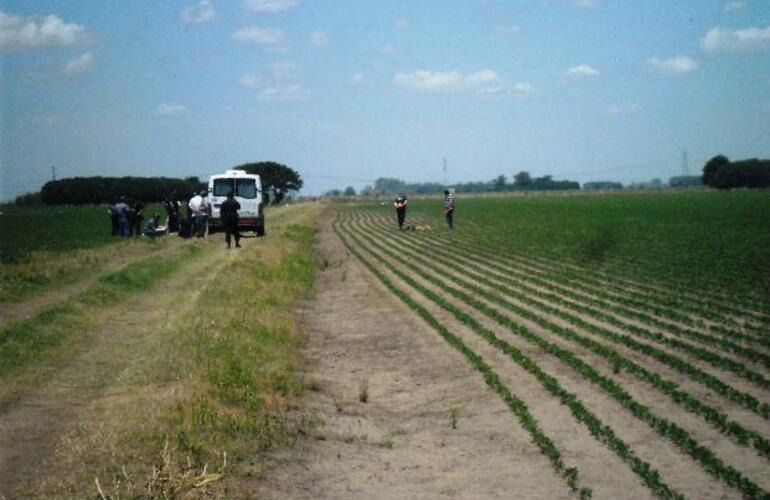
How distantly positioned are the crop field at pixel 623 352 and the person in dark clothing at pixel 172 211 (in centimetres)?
1038

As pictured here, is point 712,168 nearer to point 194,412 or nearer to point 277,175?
point 277,175

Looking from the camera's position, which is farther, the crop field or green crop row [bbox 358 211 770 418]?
green crop row [bbox 358 211 770 418]

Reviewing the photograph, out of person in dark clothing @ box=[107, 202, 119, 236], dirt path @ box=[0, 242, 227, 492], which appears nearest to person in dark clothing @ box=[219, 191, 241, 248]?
person in dark clothing @ box=[107, 202, 119, 236]

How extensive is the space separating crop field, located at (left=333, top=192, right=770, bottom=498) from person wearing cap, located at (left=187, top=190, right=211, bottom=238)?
8.91 meters

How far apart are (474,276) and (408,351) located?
8.86m

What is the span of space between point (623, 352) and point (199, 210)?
2256cm

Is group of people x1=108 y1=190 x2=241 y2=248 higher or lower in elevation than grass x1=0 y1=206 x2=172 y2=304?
higher

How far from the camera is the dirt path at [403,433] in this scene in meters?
6.77

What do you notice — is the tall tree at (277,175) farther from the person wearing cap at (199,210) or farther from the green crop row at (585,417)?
the green crop row at (585,417)

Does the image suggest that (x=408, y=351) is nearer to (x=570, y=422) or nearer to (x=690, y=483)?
(x=570, y=422)

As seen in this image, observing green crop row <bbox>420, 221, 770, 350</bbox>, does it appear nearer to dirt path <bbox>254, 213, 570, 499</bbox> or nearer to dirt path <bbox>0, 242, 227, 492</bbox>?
dirt path <bbox>254, 213, 570, 499</bbox>

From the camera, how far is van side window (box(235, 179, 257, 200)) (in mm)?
31703

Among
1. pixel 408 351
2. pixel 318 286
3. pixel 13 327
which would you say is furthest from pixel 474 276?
pixel 13 327

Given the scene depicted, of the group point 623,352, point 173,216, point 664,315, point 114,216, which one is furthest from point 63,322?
point 173,216
